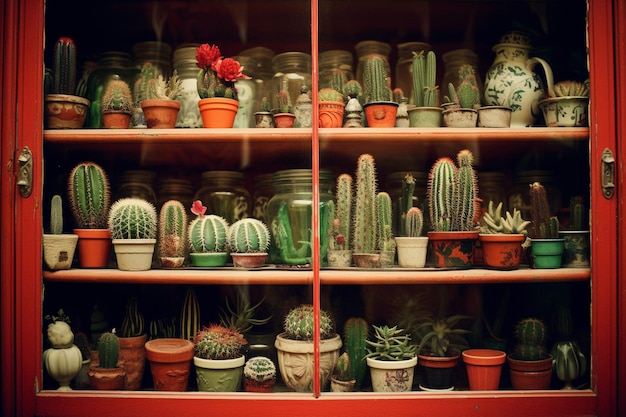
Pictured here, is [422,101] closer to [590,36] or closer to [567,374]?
[590,36]

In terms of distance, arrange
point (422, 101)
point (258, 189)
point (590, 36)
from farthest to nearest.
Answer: point (258, 189) < point (422, 101) < point (590, 36)

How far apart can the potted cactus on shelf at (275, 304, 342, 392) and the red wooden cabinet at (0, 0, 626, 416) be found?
84 millimetres

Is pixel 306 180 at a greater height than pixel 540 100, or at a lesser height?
lesser

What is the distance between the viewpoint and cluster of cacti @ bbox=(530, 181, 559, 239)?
217 centimetres

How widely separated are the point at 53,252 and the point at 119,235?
0.24 meters

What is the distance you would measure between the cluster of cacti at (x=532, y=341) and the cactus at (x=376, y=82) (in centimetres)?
102

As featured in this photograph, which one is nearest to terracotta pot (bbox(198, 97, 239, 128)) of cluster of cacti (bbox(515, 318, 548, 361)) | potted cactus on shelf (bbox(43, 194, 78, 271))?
potted cactus on shelf (bbox(43, 194, 78, 271))

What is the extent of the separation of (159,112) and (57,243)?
61cm

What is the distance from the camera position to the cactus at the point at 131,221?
2.18 m

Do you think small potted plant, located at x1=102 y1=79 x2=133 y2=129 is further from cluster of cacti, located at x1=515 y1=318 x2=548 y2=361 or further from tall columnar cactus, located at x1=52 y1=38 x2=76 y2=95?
cluster of cacti, located at x1=515 y1=318 x2=548 y2=361

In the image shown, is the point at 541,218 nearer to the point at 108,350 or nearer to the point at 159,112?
the point at 159,112

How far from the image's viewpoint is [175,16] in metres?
2.47

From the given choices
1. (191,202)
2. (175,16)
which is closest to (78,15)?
(175,16)

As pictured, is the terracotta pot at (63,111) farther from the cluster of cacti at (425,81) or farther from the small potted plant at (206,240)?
the cluster of cacti at (425,81)
